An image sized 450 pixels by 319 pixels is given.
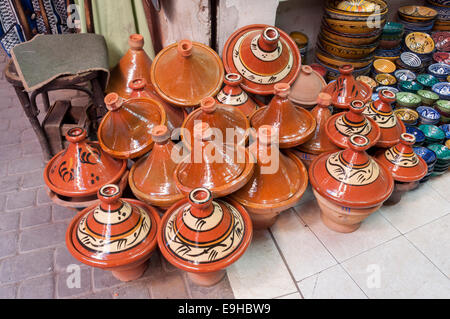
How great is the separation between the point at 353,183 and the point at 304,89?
40.0 inches

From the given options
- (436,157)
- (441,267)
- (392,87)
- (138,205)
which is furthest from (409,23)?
(138,205)

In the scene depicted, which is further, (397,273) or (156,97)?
(156,97)

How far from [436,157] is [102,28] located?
303 cm

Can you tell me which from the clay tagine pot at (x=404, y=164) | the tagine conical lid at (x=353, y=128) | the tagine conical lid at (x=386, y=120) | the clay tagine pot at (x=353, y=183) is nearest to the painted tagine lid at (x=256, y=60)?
the tagine conical lid at (x=353, y=128)

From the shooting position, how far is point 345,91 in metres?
2.60

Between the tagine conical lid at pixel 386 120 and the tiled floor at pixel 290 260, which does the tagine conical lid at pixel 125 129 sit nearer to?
the tiled floor at pixel 290 260

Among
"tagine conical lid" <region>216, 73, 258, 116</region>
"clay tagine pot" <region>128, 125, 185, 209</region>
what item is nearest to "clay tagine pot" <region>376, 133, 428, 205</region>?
"tagine conical lid" <region>216, 73, 258, 116</region>

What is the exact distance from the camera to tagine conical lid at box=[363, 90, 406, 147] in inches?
92.7

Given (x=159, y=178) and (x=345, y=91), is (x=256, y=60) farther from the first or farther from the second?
(x=159, y=178)

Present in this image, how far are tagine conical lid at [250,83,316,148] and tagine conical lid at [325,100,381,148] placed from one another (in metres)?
0.19

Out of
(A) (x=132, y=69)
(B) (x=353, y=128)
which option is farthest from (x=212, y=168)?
(A) (x=132, y=69)

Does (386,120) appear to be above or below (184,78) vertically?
below

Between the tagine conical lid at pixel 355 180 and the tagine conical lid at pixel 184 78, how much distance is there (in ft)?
3.42

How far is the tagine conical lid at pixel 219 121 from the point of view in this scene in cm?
202
